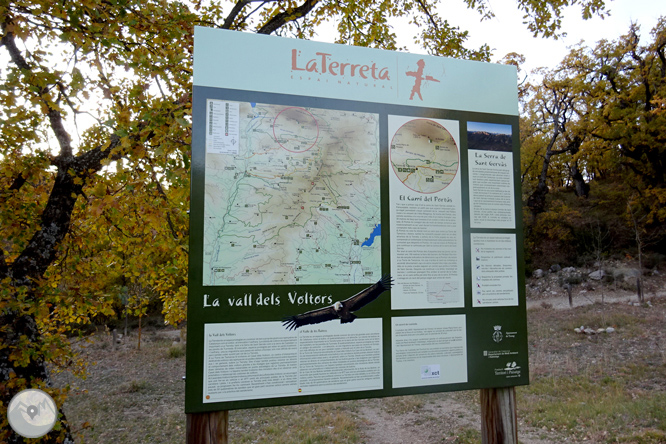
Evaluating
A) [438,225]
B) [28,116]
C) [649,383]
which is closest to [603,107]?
[649,383]

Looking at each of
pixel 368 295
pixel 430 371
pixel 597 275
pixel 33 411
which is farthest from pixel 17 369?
pixel 597 275

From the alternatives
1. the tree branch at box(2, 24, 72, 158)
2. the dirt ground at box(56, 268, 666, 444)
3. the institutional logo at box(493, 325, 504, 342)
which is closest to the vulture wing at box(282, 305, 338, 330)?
the institutional logo at box(493, 325, 504, 342)

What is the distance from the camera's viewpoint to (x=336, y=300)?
2.37 meters

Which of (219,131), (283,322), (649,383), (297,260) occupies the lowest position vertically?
(649,383)

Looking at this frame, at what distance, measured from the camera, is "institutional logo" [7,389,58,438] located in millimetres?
2861

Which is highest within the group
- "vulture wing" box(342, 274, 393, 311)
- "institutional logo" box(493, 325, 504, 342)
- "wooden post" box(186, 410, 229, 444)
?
"vulture wing" box(342, 274, 393, 311)

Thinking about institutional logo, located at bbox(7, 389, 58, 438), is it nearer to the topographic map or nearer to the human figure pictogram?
the topographic map

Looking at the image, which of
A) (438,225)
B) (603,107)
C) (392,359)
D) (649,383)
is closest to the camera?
(392,359)

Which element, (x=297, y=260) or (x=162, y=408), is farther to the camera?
(x=162, y=408)

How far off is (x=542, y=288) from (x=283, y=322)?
62.9ft

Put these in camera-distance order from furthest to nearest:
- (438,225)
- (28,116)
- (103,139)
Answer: (103,139)
(28,116)
(438,225)

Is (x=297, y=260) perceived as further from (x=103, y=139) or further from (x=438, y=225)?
(x=103, y=139)

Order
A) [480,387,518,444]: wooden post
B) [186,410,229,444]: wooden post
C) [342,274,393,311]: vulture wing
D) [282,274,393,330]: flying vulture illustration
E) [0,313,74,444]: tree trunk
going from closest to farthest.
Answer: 1. [186,410,229,444]: wooden post
2. [282,274,393,330]: flying vulture illustration
3. [342,274,393,311]: vulture wing
4. [480,387,518,444]: wooden post
5. [0,313,74,444]: tree trunk

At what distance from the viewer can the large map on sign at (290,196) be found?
7.39ft
